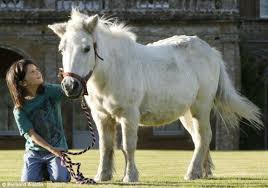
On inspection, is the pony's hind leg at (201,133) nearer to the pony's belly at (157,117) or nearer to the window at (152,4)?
the pony's belly at (157,117)

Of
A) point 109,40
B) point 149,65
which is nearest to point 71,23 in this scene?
point 109,40

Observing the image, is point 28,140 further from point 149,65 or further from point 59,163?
point 149,65

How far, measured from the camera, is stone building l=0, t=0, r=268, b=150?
30859 mm

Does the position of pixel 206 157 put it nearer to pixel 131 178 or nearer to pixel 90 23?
pixel 131 178

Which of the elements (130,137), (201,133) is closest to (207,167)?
(201,133)

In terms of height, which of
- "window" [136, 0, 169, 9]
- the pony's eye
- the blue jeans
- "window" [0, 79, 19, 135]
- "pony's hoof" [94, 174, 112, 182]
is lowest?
"window" [0, 79, 19, 135]

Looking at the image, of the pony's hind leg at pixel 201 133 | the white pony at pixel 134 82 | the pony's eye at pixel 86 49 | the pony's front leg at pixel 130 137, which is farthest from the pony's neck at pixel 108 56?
the pony's hind leg at pixel 201 133

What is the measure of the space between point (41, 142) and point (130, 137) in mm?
1293

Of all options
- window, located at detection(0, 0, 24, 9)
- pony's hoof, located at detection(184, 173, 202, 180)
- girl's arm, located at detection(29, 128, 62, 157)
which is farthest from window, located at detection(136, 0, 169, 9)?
girl's arm, located at detection(29, 128, 62, 157)

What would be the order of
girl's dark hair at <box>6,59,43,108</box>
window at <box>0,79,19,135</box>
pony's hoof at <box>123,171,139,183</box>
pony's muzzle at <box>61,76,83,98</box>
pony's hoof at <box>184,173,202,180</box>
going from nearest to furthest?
pony's muzzle at <box>61,76,83,98</box> < girl's dark hair at <box>6,59,43,108</box> < pony's hoof at <box>123,171,139,183</box> < pony's hoof at <box>184,173,202,180</box> < window at <box>0,79,19,135</box>

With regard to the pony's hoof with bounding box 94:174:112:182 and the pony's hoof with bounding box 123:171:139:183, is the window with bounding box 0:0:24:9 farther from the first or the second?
the pony's hoof with bounding box 123:171:139:183

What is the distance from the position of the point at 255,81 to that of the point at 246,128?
5.96 ft

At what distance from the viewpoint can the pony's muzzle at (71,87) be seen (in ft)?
33.1

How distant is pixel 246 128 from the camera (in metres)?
33.1
